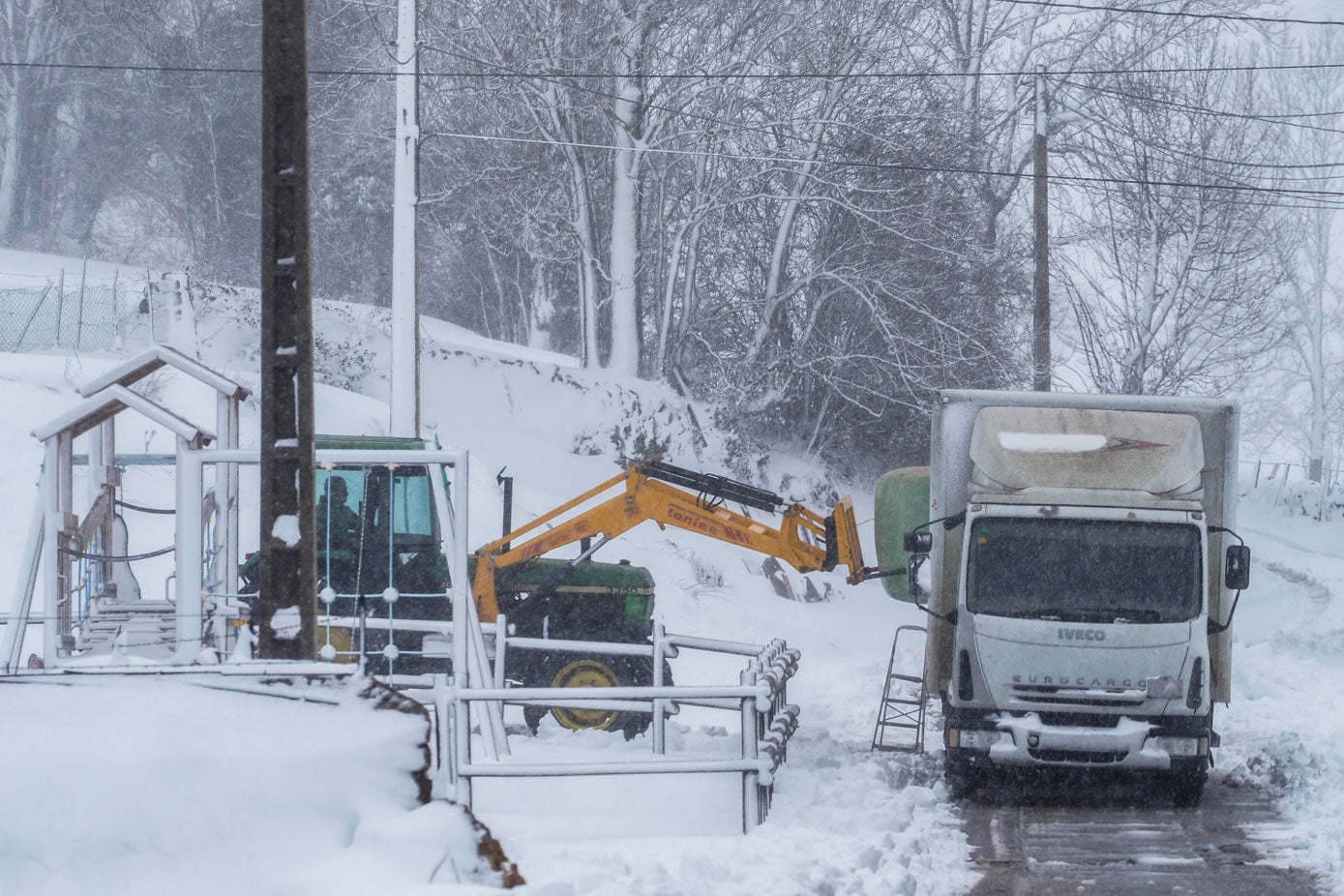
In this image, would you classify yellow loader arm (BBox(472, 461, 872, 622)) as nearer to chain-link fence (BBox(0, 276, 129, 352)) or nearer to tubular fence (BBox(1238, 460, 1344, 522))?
chain-link fence (BBox(0, 276, 129, 352))

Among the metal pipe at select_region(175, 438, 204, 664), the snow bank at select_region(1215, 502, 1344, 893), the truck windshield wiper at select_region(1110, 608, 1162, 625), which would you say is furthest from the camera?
the truck windshield wiper at select_region(1110, 608, 1162, 625)

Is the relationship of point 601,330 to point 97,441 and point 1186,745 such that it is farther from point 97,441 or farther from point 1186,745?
point 1186,745

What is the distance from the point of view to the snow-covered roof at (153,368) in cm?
1230

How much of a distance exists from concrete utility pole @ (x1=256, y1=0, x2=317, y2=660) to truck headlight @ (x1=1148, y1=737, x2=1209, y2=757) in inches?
257

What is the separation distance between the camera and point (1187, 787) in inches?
448

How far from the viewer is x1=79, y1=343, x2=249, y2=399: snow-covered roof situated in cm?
1230

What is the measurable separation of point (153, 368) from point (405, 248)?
23.4 feet

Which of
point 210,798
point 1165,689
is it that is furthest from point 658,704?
point 210,798

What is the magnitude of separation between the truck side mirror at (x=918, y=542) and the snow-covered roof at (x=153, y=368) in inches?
231

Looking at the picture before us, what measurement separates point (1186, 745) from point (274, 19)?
27.2ft

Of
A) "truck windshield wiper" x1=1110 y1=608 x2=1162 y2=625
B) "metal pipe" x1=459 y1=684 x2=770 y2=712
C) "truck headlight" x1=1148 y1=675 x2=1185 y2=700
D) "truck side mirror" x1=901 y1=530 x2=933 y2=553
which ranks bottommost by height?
"truck headlight" x1=1148 y1=675 x2=1185 y2=700

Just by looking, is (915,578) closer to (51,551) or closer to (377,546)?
(377,546)

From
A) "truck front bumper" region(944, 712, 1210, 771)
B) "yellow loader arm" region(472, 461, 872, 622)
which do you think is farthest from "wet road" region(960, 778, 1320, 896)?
"yellow loader arm" region(472, 461, 872, 622)

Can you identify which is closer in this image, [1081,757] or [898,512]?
[1081,757]
